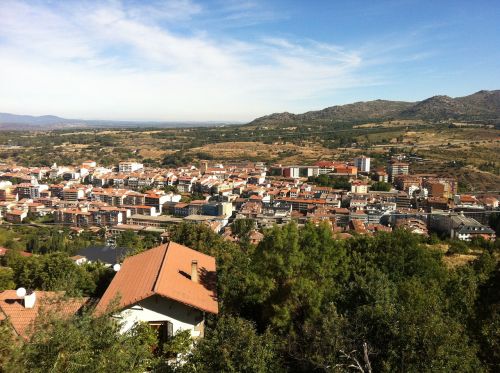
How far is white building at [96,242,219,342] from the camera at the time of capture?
24.8 feet

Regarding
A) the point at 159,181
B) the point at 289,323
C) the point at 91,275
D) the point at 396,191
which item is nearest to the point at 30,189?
the point at 159,181

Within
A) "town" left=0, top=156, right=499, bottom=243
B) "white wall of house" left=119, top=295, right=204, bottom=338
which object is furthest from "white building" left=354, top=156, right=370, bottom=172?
"white wall of house" left=119, top=295, right=204, bottom=338

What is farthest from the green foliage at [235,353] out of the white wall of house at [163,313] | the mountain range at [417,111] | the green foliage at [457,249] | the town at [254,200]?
the mountain range at [417,111]

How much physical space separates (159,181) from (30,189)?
16779 millimetres

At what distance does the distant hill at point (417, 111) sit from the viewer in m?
127

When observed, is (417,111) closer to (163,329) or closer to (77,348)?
(163,329)

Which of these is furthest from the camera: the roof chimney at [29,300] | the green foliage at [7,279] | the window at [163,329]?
the green foliage at [7,279]

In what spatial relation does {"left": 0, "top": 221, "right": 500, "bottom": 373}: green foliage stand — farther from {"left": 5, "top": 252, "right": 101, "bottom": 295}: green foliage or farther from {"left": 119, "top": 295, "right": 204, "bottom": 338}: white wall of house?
{"left": 119, "top": 295, "right": 204, "bottom": 338}: white wall of house

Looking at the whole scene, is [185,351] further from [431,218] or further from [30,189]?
[30,189]

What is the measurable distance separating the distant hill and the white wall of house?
391ft

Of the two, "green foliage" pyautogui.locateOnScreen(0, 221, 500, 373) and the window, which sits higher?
"green foliage" pyautogui.locateOnScreen(0, 221, 500, 373)

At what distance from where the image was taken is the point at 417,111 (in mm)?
138750

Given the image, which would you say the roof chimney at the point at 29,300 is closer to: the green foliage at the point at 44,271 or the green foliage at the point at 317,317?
the green foliage at the point at 317,317

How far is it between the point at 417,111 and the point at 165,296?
145 metres
